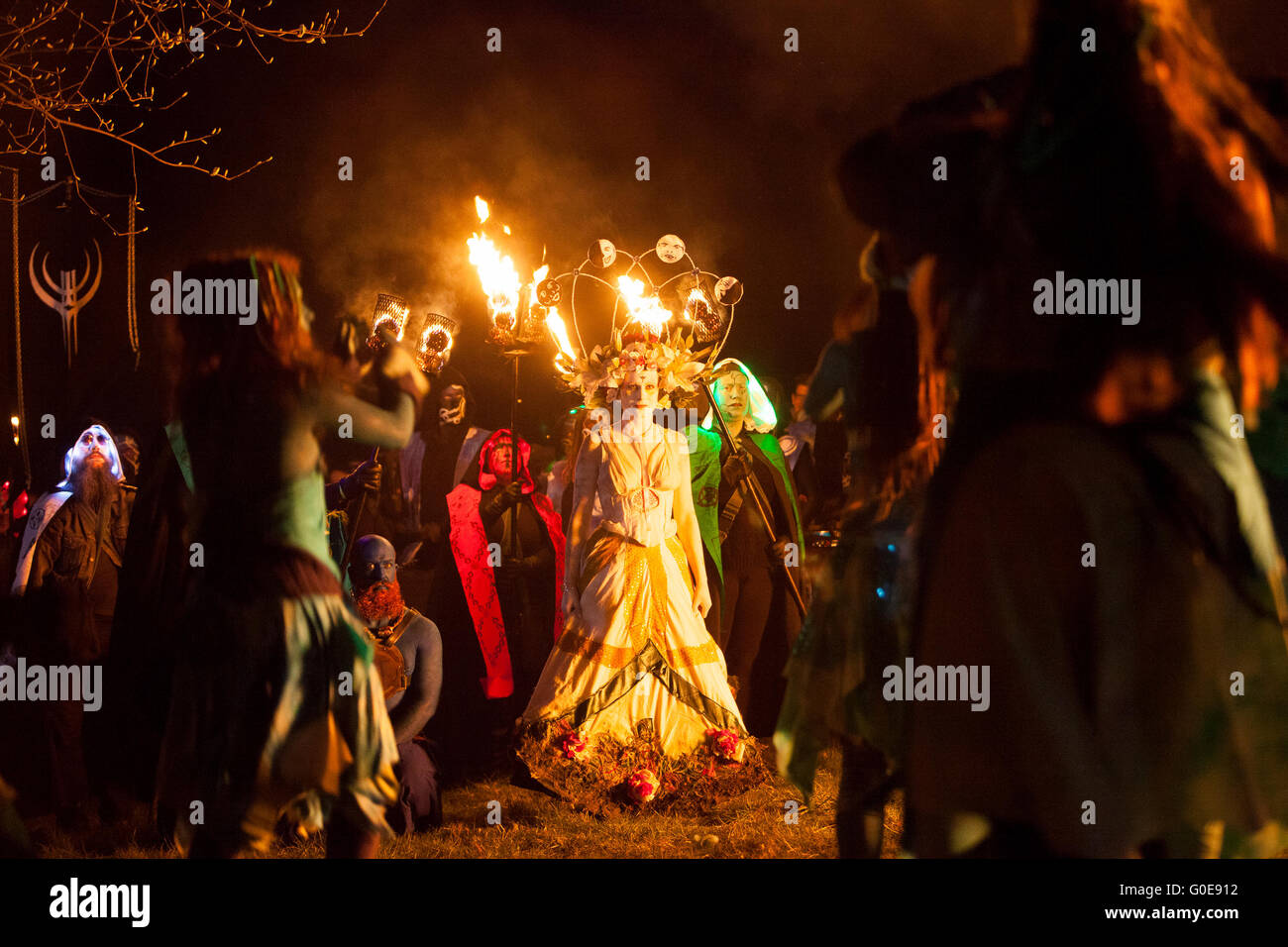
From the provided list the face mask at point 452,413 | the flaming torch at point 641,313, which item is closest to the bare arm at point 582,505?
the flaming torch at point 641,313

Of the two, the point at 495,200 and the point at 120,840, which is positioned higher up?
the point at 495,200

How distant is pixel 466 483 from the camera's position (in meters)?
5.70

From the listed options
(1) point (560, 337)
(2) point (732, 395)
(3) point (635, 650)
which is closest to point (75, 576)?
(1) point (560, 337)

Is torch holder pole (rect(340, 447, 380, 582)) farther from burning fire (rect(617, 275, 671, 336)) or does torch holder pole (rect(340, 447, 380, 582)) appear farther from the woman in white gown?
burning fire (rect(617, 275, 671, 336))

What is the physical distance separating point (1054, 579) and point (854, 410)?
903 millimetres

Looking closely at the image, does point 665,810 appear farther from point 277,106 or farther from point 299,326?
point 277,106

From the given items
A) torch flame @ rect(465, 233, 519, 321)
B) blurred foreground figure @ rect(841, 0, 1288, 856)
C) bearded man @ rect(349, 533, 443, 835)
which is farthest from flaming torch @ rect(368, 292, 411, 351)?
blurred foreground figure @ rect(841, 0, 1288, 856)

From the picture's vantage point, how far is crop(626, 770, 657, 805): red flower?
4.66 m

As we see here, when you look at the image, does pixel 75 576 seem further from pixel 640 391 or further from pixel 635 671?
pixel 640 391

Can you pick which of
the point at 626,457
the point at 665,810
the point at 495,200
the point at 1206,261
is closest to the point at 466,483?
the point at 626,457

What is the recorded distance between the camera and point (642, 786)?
183 inches

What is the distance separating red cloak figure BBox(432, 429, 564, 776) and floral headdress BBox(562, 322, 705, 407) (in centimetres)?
76

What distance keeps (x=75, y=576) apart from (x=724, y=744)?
10.3 feet

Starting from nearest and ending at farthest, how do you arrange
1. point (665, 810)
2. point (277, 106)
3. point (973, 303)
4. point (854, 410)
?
point (973, 303) → point (854, 410) → point (277, 106) → point (665, 810)
